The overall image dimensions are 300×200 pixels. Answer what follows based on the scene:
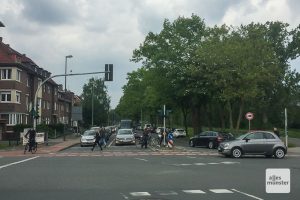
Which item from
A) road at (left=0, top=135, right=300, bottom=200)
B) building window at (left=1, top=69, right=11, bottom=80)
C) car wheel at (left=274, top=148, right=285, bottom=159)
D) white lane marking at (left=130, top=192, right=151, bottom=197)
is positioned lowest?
road at (left=0, top=135, right=300, bottom=200)

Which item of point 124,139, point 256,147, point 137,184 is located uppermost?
point 256,147

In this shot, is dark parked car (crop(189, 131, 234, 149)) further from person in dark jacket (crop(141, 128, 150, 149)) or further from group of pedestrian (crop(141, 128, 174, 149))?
person in dark jacket (crop(141, 128, 150, 149))

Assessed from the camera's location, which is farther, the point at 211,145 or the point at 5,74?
the point at 5,74

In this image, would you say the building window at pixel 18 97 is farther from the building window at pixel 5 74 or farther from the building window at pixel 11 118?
the building window at pixel 5 74

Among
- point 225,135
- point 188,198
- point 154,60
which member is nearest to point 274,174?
point 188,198

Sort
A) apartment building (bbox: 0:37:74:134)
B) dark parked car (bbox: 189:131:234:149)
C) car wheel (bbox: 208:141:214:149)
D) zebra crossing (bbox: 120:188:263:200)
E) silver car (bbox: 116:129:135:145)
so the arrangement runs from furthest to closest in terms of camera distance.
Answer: apartment building (bbox: 0:37:74:134)
silver car (bbox: 116:129:135:145)
car wheel (bbox: 208:141:214:149)
dark parked car (bbox: 189:131:234:149)
zebra crossing (bbox: 120:188:263:200)

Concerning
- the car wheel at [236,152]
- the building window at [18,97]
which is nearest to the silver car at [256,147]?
the car wheel at [236,152]

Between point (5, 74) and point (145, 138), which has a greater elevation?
point (5, 74)

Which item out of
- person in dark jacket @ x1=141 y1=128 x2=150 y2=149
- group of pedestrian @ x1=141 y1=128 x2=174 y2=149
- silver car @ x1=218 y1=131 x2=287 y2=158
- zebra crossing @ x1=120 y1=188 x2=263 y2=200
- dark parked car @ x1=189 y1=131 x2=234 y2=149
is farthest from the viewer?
person in dark jacket @ x1=141 y1=128 x2=150 y2=149

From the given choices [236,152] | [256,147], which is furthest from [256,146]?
[236,152]

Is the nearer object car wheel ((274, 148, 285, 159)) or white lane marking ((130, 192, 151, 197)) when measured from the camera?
white lane marking ((130, 192, 151, 197))

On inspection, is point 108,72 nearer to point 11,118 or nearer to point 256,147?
point 256,147

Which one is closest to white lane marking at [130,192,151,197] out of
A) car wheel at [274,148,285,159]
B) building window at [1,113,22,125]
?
car wheel at [274,148,285,159]
